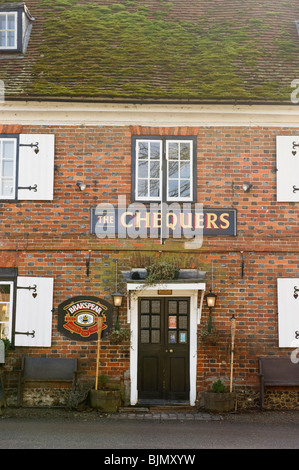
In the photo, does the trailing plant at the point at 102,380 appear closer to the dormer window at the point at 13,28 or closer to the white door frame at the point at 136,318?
the white door frame at the point at 136,318

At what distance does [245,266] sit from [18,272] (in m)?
4.54

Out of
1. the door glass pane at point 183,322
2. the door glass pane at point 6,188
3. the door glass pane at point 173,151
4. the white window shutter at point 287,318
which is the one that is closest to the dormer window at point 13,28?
the door glass pane at point 6,188

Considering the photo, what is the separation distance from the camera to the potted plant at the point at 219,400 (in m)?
10.1

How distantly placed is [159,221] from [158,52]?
416cm

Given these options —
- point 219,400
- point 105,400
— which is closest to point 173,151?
point 219,400

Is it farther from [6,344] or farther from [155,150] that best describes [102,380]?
[155,150]

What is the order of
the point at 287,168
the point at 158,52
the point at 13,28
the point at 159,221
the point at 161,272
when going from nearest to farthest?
the point at 161,272, the point at 159,221, the point at 287,168, the point at 158,52, the point at 13,28

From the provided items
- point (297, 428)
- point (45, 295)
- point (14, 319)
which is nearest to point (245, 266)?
point (297, 428)

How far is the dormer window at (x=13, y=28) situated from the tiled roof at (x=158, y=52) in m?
0.19

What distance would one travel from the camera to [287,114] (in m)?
11.0

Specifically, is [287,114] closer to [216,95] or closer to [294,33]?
[216,95]

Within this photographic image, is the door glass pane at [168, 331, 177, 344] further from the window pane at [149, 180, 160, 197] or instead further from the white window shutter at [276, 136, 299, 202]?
the white window shutter at [276, 136, 299, 202]

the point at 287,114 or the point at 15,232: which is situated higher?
the point at 287,114

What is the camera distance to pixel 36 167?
10945 millimetres
